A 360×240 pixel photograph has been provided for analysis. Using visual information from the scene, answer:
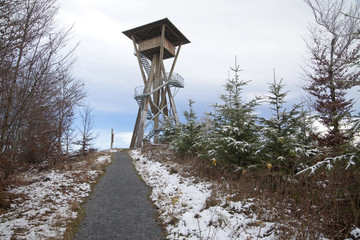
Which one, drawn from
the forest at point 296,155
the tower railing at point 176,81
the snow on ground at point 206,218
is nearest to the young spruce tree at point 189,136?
the forest at point 296,155

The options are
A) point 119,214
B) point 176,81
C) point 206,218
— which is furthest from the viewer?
point 176,81

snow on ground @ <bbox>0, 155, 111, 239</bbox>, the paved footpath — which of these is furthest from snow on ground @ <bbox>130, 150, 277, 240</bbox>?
snow on ground @ <bbox>0, 155, 111, 239</bbox>

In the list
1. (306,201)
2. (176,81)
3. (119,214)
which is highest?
(176,81)

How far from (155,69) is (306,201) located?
20844 millimetres

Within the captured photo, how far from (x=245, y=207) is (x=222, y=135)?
9.95ft

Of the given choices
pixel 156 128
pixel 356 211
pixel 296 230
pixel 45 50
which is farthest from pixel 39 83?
pixel 156 128

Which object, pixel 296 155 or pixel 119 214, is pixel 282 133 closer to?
pixel 296 155

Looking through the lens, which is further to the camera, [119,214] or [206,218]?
[119,214]

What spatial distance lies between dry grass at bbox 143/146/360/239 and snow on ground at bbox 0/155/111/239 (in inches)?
140

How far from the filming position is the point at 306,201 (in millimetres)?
3912

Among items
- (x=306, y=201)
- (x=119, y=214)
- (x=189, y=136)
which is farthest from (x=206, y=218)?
(x=189, y=136)

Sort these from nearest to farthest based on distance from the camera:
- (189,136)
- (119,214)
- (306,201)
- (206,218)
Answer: (306,201), (206,218), (119,214), (189,136)

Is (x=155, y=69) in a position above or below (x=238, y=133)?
above

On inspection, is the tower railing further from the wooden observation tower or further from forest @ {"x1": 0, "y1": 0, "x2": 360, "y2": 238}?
forest @ {"x1": 0, "y1": 0, "x2": 360, "y2": 238}
